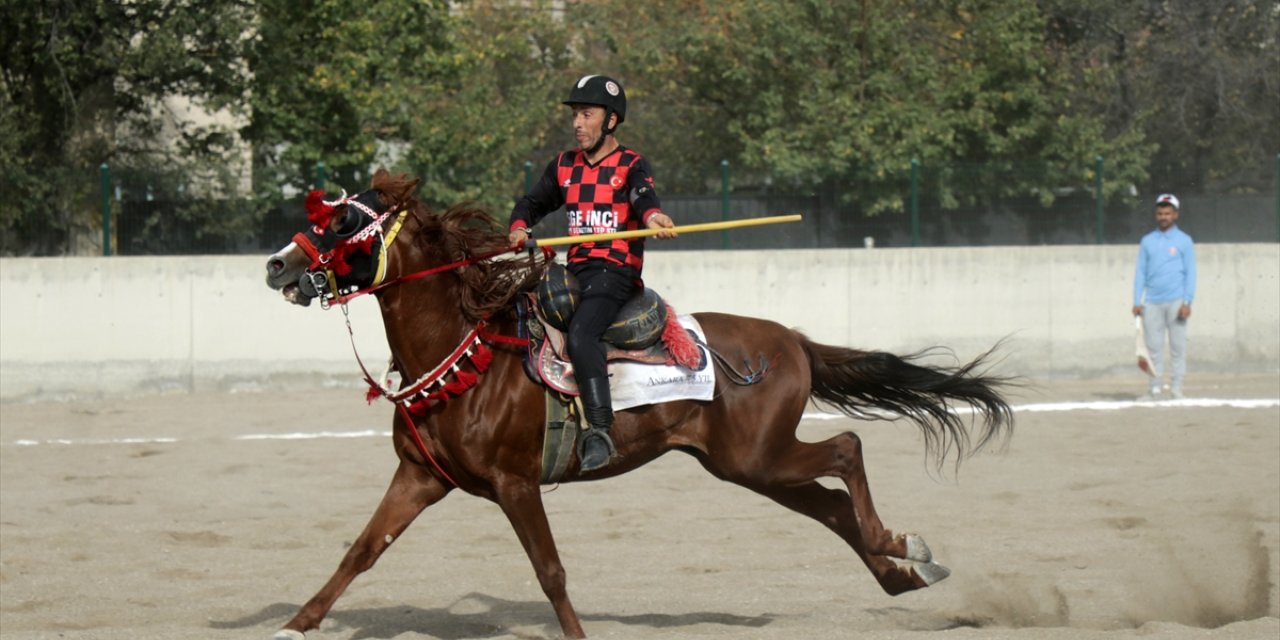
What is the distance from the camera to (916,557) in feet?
21.4

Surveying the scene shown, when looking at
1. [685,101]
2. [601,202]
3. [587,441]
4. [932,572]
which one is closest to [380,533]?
[587,441]

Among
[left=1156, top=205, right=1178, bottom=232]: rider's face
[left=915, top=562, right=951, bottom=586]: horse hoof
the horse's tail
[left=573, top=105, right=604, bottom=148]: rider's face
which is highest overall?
[left=573, top=105, right=604, bottom=148]: rider's face

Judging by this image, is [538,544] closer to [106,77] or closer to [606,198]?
[606,198]

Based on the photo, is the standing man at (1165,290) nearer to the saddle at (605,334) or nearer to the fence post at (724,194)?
the fence post at (724,194)

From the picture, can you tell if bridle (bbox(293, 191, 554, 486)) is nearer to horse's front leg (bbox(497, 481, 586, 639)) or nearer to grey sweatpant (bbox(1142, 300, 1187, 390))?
horse's front leg (bbox(497, 481, 586, 639))

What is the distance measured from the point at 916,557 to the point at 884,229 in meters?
9.69

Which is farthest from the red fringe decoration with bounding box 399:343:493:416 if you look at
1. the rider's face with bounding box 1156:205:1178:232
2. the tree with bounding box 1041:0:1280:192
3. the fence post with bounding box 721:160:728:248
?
the tree with bounding box 1041:0:1280:192

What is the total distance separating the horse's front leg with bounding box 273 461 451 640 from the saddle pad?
32.0 inches

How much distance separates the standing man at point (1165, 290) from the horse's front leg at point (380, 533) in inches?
363

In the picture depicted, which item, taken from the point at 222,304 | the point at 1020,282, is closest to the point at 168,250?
the point at 222,304

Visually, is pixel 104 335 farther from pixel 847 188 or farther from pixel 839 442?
pixel 839 442

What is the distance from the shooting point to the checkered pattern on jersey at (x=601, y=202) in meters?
6.18

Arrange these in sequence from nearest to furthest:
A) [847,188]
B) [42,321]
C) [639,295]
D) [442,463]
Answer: [442,463]
[639,295]
[42,321]
[847,188]

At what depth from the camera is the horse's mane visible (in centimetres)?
600
